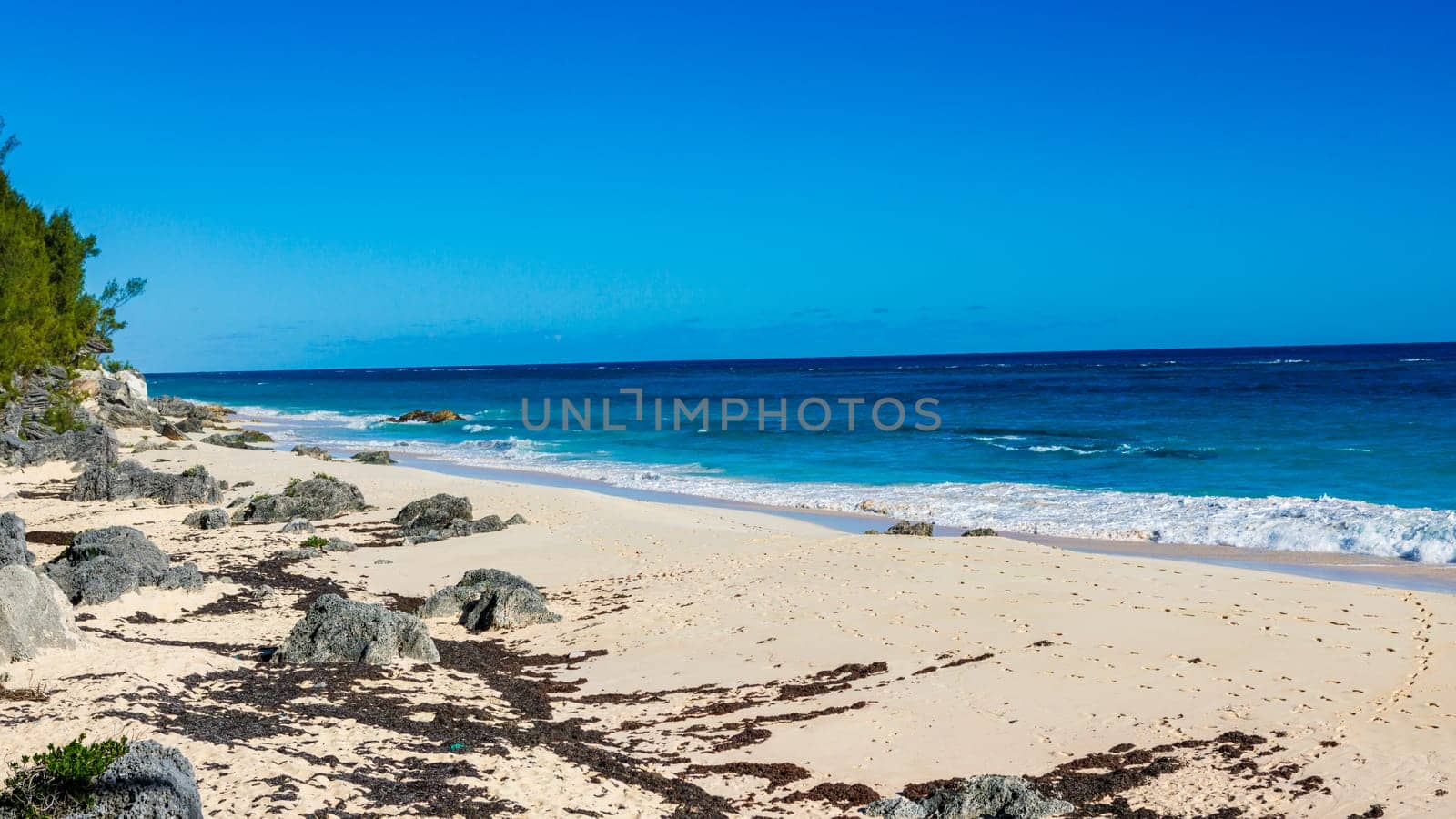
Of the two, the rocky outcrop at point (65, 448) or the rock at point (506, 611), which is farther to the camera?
the rocky outcrop at point (65, 448)

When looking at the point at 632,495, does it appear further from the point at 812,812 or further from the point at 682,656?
the point at 812,812

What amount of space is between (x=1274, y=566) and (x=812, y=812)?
36.2ft

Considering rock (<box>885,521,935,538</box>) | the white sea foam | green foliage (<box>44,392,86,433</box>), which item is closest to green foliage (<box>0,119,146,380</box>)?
green foliage (<box>44,392,86,433</box>)

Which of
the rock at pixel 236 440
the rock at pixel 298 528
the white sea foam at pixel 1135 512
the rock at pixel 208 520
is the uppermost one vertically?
the rock at pixel 236 440

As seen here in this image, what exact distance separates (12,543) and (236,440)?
24.2 meters

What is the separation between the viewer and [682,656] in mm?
9711

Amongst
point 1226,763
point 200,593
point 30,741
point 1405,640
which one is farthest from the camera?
point 200,593

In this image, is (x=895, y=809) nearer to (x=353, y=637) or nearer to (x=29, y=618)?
(x=353, y=637)

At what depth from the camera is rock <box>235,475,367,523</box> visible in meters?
17.2

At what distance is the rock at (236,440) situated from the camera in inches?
1291

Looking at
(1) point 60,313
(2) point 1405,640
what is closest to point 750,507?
(2) point 1405,640

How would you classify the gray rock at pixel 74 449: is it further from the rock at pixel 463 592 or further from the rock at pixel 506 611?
the rock at pixel 506 611

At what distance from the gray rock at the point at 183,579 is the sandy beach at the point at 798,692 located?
140mm
